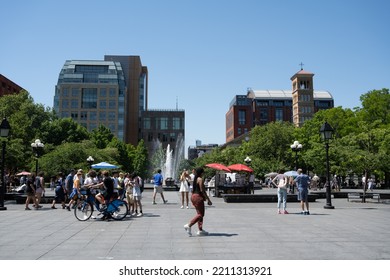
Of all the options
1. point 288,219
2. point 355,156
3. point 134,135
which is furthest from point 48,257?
point 134,135

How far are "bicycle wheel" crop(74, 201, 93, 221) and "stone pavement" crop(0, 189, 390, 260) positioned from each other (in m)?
0.28

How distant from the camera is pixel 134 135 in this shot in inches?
4825

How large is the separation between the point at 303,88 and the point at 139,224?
345 ft

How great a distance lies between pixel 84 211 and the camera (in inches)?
503

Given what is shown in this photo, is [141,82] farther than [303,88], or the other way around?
[141,82]

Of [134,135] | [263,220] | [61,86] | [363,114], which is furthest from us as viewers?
[134,135]

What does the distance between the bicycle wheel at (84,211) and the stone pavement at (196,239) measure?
0.91ft

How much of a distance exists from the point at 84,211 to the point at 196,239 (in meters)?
5.58

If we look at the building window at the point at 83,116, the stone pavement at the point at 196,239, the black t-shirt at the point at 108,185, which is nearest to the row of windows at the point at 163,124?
the building window at the point at 83,116

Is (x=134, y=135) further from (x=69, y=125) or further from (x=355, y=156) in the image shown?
(x=355, y=156)

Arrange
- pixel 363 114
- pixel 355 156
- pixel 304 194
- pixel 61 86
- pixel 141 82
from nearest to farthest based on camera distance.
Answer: pixel 304 194, pixel 355 156, pixel 363 114, pixel 61 86, pixel 141 82

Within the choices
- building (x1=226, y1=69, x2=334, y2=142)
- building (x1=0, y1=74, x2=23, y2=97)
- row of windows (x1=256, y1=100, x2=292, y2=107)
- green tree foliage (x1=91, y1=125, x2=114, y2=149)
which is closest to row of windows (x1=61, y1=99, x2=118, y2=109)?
building (x1=0, y1=74, x2=23, y2=97)

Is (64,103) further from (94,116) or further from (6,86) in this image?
(6,86)

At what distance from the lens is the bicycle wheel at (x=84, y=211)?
1274 centimetres
